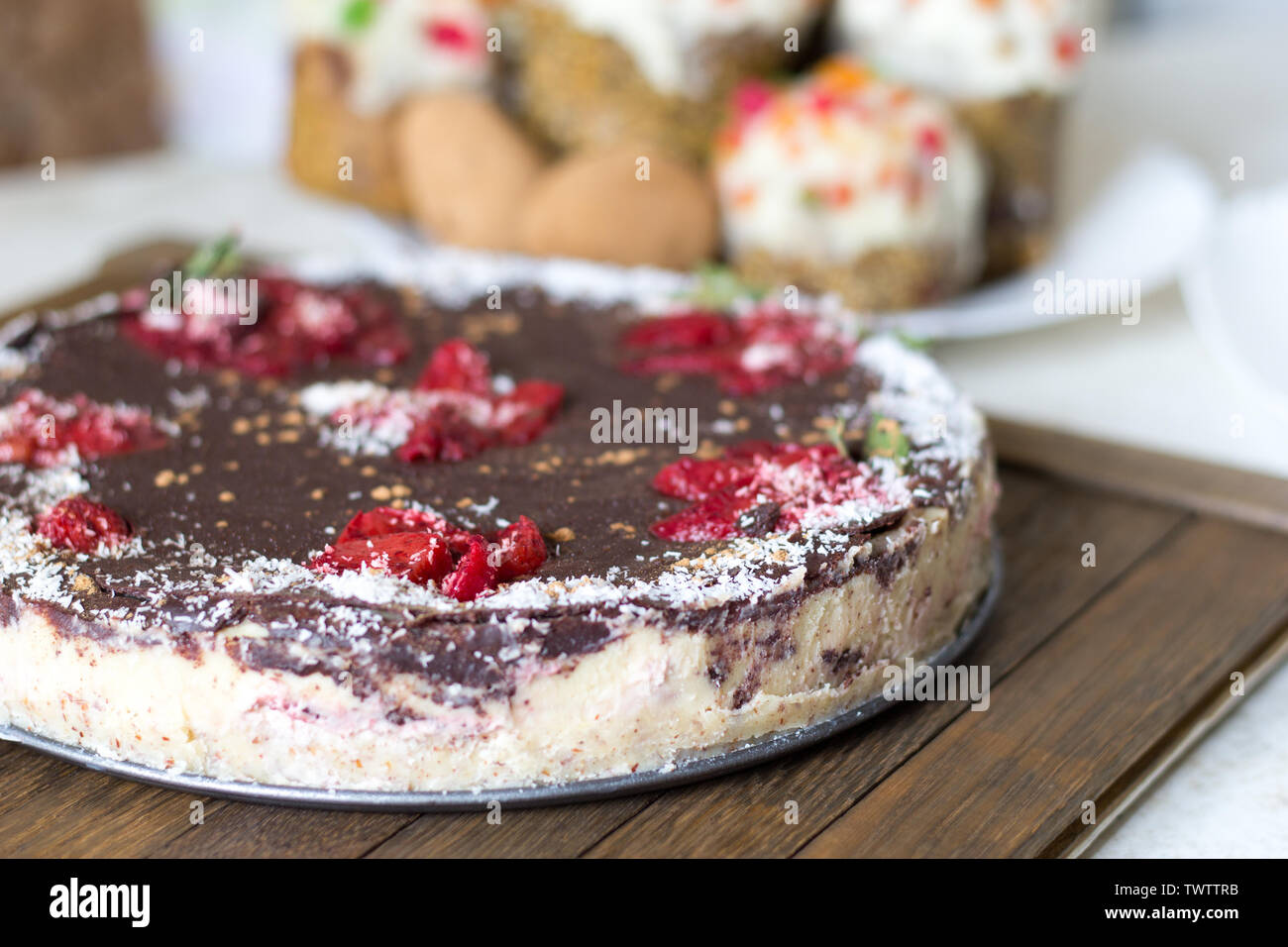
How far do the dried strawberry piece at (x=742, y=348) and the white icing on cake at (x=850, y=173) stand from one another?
0.49m

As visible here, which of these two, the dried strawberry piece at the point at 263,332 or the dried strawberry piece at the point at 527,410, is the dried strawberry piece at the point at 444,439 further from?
the dried strawberry piece at the point at 263,332

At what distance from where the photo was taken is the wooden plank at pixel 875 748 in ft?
4.69

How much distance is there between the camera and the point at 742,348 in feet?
7.32

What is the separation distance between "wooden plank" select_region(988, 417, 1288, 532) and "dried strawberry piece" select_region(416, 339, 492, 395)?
82cm

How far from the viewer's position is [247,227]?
12.8 ft

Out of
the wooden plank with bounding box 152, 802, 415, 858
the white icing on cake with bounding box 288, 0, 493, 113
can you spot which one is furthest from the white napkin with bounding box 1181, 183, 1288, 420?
the wooden plank with bounding box 152, 802, 415, 858

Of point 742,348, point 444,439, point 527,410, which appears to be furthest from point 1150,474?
point 444,439

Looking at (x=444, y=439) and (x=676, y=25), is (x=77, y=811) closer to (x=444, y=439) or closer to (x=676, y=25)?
(x=444, y=439)

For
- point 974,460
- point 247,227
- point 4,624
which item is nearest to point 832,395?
point 974,460

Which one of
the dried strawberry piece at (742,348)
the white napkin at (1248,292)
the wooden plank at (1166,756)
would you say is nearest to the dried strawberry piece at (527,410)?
the dried strawberry piece at (742,348)

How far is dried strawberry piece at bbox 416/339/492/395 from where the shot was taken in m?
2.08

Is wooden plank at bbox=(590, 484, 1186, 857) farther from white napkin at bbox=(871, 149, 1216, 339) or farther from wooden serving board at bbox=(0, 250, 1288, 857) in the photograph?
white napkin at bbox=(871, 149, 1216, 339)

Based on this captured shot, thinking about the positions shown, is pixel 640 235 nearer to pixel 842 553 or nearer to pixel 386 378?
pixel 386 378
